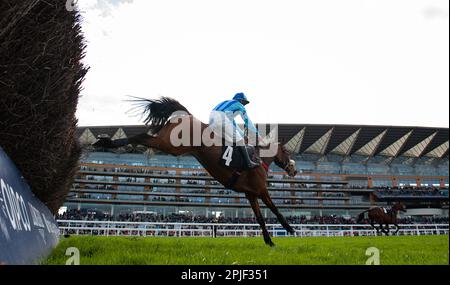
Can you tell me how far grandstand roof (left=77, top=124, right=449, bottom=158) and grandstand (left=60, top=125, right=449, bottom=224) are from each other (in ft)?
0.62

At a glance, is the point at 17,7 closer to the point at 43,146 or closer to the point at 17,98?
the point at 17,98

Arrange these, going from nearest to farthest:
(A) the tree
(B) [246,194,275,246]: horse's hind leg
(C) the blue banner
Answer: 1. (C) the blue banner
2. (A) the tree
3. (B) [246,194,275,246]: horse's hind leg

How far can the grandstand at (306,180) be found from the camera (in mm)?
60594

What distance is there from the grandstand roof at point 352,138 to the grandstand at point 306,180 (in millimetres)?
190

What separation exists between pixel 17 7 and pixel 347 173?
73.8 meters

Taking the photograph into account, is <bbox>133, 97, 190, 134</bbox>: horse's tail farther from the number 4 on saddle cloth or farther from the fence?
the fence

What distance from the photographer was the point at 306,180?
2601 inches

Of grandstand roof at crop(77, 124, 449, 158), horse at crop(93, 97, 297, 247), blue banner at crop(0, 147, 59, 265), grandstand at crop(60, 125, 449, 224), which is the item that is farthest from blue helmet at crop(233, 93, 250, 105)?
grandstand roof at crop(77, 124, 449, 158)

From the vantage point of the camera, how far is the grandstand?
60.6m

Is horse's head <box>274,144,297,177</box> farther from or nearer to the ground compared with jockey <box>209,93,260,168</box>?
nearer to the ground

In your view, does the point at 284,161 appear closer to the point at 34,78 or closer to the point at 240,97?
the point at 240,97

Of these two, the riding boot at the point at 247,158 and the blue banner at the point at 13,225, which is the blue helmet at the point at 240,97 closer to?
the riding boot at the point at 247,158

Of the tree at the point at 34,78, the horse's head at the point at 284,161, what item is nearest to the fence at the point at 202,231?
the horse's head at the point at 284,161
